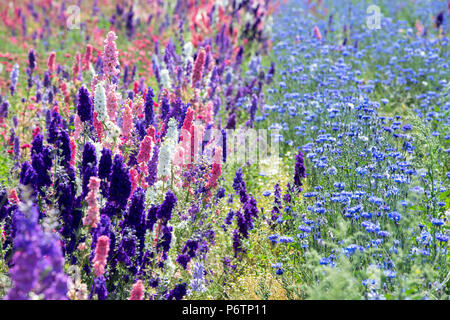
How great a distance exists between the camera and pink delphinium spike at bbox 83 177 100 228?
8.79 feet

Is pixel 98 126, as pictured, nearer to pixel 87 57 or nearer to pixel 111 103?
pixel 111 103

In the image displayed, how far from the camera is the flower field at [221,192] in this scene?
9.36ft

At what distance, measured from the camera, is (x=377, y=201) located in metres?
3.40

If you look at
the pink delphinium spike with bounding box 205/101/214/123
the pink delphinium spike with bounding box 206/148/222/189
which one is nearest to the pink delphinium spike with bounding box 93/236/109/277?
the pink delphinium spike with bounding box 206/148/222/189

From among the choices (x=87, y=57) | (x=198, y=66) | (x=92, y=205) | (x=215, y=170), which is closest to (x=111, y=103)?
(x=215, y=170)

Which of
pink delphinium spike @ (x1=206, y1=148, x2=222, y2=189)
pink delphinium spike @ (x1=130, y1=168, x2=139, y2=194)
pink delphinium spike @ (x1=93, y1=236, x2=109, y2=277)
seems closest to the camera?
pink delphinium spike @ (x1=93, y1=236, x2=109, y2=277)

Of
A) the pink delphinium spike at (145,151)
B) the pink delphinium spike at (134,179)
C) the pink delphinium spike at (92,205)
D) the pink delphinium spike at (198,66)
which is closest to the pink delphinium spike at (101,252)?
the pink delphinium spike at (92,205)

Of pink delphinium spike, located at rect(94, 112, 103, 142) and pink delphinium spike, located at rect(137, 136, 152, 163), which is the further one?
pink delphinium spike, located at rect(94, 112, 103, 142)

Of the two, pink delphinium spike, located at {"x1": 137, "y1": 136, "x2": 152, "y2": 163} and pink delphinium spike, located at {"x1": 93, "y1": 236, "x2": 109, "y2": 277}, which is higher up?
pink delphinium spike, located at {"x1": 137, "y1": 136, "x2": 152, "y2": 163}

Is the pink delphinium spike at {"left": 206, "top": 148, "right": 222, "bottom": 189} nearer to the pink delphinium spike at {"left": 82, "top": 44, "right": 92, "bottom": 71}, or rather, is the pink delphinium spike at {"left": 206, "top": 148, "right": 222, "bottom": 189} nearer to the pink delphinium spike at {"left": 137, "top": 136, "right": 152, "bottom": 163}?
the pink delphinium spike at {"left": 137, "top": 136, "right": 152, "bottom": 163}

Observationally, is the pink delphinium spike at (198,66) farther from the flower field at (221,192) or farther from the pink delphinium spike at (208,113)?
the pink delphinium spike at (208,113)

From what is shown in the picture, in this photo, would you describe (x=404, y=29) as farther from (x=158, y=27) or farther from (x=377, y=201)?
(x=377, y=201)

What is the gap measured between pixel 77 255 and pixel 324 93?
12.8ft
